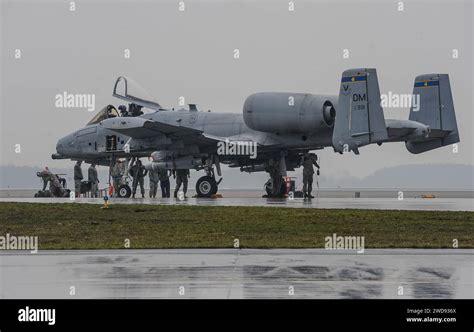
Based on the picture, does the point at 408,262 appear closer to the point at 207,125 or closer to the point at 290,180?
the point at 207,125

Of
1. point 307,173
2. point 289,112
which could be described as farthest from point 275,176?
point 289,112

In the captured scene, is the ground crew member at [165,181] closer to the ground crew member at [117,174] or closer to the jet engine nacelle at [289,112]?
the ground crew member at [117,174]

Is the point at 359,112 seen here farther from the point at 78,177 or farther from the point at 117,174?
the point at 78,177

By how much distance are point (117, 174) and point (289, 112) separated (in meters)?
10.0

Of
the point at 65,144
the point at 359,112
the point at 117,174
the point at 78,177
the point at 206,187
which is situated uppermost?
the point at 359,112

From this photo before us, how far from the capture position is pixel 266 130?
128 ft

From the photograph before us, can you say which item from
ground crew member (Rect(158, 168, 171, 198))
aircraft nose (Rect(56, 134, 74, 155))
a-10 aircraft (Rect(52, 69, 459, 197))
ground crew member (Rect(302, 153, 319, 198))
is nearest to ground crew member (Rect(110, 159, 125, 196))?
a-10 aircraft (Rect(52, 69, 459, 197))

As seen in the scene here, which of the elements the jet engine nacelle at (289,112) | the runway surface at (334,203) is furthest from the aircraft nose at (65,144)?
the runway surface at (334,203)

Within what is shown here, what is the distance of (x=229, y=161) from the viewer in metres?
41.8

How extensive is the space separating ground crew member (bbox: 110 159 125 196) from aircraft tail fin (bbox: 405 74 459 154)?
13.2m

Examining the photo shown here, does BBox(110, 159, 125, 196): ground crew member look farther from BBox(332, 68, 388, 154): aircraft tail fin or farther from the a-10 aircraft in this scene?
BBox(332, 68, 388, 154): aircraft tail fin

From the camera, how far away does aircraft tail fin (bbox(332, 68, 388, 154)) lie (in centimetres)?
3469
